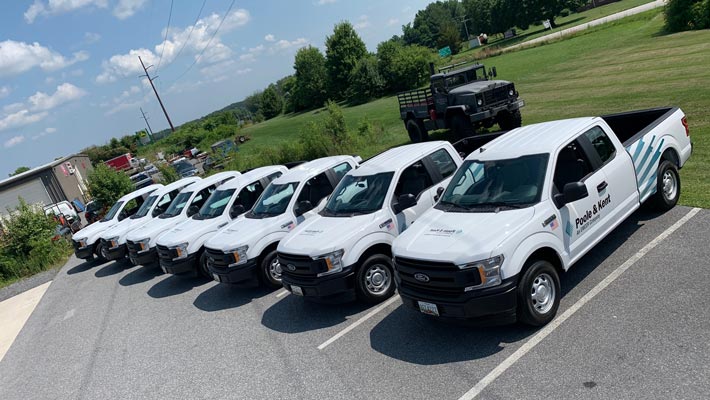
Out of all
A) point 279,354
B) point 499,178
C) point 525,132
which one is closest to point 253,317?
point 279,354

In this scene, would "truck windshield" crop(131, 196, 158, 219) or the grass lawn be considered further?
"truck windshield" crop(131, 196, 158, 219)

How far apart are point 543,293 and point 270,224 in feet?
16.1

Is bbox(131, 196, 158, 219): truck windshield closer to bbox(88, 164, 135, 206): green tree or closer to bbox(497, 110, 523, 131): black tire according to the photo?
bbox(88, 164, 135, 206): green tree

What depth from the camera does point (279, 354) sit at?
6.36 m

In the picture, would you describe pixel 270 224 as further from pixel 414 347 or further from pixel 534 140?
pixel 534 140

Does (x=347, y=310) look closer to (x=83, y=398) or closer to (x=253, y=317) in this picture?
(x=253, y=317)

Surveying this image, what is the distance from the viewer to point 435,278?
5.06 meters

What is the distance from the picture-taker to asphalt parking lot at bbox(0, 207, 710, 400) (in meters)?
4.38

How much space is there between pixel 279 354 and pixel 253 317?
5.20ft

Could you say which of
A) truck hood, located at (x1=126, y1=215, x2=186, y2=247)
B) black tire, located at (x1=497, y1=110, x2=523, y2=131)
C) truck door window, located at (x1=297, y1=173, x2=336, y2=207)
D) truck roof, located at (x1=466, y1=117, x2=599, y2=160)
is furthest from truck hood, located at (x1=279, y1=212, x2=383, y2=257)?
black tire, located at (x1=497, y1=110, x2=523, y2=131)

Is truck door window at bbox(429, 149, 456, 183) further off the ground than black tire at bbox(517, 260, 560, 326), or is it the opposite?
truck door window at bbox(429, 149, 456, 183)

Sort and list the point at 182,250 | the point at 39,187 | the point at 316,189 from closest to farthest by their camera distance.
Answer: the point at 316,189 → the point at 182,250 → the point at 39,187

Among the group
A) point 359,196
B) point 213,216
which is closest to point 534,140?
point 359,196

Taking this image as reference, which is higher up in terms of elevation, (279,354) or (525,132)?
(525,132)
